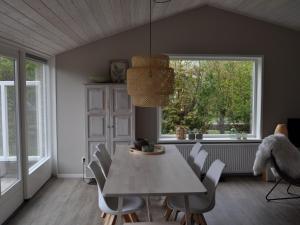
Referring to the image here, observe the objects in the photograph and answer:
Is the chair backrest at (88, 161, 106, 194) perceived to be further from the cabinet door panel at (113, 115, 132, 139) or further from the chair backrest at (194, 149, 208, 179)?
the cabinet door panel at (113, 115, 132, 139)

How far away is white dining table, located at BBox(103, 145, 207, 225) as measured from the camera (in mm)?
2399

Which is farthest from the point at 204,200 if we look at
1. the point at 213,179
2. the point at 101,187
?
the point at 101,187

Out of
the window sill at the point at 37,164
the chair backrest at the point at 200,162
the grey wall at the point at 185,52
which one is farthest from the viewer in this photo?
the grey wall at the point at 185,52


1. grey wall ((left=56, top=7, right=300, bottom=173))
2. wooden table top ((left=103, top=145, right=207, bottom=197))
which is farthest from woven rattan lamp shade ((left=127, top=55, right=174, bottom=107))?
grey wall ((left=56, top=7, right=300, bottom=173))

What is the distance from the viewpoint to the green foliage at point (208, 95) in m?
5.64

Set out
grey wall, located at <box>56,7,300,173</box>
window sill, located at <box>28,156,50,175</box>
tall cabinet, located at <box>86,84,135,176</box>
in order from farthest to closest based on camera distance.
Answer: grey wall, located at <box>56,7,300,173</box>
tall cabinet, located at <box>86,84,135,176</box>
window sill, located at <box>28,156,50,175</box>

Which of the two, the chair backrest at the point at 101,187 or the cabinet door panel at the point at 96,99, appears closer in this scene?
the chair backrest at the point at 101,187

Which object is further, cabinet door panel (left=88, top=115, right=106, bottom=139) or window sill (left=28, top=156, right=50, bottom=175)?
cabinet door panel (left=88, top=115, right=106, bottom=139)

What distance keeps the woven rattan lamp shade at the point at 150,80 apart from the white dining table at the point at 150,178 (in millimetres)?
688

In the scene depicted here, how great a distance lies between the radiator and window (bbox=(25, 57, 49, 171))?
2884mm

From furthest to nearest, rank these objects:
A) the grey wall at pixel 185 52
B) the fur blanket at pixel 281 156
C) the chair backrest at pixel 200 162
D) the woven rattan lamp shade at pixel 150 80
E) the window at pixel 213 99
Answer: the window at pixel 213 99
the grey wall at pixel 185 52
the fur blanket at pixel 281 156
the chair backrest at pixel 200 162
the woven rattan lamp shade at pixel 150 80

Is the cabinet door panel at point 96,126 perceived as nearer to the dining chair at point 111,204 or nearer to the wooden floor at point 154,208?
the wooden floor at point 154,208

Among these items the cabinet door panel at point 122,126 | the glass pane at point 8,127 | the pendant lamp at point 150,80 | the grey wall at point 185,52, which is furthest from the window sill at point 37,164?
the pendant lamp at point 150,80

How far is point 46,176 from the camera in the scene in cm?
509
